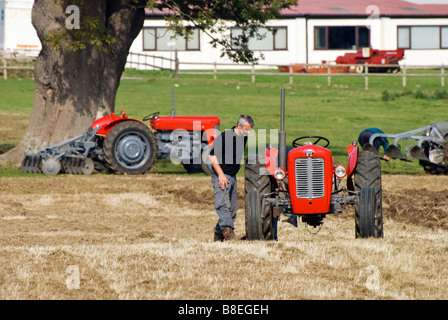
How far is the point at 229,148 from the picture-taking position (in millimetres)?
10570

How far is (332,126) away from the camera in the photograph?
91.8 feet

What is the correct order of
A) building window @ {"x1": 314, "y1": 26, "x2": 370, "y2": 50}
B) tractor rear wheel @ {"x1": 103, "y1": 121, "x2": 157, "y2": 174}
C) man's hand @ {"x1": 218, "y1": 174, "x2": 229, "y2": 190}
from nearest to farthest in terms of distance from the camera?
man's hand @ {"x1": 218, "y1": 174, "x2": 229, "y2": 190}
tractor rear wheel @ {"x1": 103, "y1": 121, "x2": 157, "y2": 174}
building window @ {"x1": 314, "y1": 26, "x2": 370, "y2": 50}

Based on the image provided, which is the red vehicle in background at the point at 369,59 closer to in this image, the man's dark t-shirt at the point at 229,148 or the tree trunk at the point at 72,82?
the tree trunk at the point at 72,82

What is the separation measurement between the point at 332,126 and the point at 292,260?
769 inches

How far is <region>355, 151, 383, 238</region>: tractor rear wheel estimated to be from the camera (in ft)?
33.4

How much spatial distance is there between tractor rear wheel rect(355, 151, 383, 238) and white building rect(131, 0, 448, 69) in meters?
37.6

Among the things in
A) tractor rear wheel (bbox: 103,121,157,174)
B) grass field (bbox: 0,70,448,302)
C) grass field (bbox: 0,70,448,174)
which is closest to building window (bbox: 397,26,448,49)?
grass field (bbox: 0,70,448,174)

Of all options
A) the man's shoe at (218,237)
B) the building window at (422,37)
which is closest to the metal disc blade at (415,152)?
the man's shoe at (218,237)

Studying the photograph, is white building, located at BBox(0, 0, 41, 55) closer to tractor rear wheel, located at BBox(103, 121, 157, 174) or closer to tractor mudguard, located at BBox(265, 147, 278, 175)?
tractor rear wheel, located at BBox(103, 121, 157, 174)

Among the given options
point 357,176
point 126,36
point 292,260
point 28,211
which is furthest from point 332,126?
point 292,260

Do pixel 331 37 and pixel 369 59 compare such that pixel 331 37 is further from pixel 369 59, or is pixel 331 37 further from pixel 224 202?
pixel 224 202

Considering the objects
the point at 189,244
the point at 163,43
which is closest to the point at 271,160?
the point at 189,244

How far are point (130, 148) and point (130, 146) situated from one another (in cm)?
5
